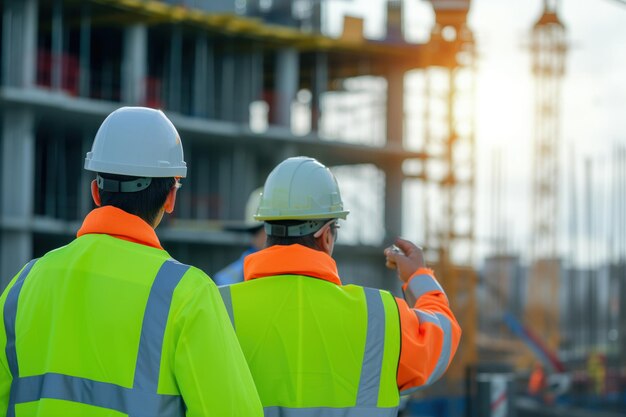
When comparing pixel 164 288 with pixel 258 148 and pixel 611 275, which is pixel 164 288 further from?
pixel 611 275

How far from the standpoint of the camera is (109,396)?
264 centimetres

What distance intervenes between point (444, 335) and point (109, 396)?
45.7 inches

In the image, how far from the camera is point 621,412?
27.7 meters

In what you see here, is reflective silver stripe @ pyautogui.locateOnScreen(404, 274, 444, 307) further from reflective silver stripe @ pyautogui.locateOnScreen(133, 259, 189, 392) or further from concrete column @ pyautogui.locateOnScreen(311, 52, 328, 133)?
concrete column @ pyautogui.locateOnScreen(311, 52, 328, 133)

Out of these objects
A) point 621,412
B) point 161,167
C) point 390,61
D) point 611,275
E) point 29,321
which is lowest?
point 621,412

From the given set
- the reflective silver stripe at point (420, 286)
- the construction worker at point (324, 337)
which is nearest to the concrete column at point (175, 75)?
the reflective silver stripe at point (420, 286)

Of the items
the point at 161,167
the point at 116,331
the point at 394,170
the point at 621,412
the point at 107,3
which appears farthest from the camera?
the point at 394,170

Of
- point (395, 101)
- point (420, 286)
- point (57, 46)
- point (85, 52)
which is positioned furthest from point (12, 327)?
point (395, 101)

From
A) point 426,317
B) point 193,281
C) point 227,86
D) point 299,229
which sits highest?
point 227,86

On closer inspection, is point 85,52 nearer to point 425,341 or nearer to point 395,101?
point 395,101

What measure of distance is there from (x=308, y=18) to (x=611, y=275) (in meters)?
14.0

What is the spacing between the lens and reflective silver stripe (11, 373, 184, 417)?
8.57 feet

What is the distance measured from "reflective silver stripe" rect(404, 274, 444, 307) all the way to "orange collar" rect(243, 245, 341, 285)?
1.00 ft

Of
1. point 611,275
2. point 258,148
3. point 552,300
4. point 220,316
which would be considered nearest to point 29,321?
point 220,316
